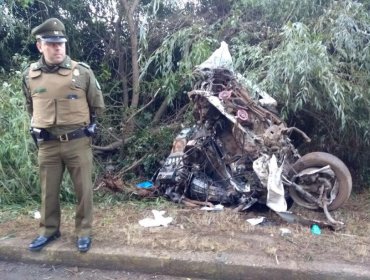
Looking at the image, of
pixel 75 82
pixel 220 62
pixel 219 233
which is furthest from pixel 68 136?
pixel 220 62

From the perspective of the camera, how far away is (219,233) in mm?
4266

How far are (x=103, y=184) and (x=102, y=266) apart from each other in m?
2.07

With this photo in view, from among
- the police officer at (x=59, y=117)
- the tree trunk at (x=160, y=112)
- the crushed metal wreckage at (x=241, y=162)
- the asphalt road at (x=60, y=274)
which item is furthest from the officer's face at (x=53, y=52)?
the tree trunk at (x=160, y=112)

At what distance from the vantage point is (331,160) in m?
4.81

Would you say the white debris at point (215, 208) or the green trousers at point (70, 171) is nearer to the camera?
the green trousers at point (70, 171)

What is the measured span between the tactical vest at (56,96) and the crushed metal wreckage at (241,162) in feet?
5.94

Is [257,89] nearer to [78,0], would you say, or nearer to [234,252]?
[234,252]

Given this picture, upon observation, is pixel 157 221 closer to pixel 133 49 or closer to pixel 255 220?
pixel 255 220

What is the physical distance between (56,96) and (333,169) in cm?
298

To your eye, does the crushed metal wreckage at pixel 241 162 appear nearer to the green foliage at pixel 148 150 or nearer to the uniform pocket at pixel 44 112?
the green foliage at pixel 148 150

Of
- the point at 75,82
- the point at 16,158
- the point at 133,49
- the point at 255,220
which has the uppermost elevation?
the point at 133,49

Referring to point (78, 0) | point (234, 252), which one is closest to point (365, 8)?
point (234, 252)

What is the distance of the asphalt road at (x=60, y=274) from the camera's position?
12.0 feet

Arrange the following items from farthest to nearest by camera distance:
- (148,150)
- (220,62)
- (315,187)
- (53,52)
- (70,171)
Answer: (148,150)
(220,62)
(315,187)
(70,171)
(53,52)
